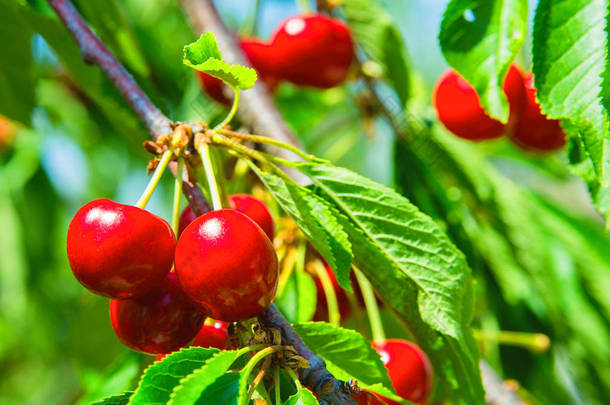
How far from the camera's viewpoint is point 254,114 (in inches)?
48.8

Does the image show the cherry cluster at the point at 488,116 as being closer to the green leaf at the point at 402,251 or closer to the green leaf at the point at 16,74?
the green leaf at the point at 402,251

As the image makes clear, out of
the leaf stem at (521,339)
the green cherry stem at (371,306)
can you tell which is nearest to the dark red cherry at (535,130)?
the leaf stem at (521,339)

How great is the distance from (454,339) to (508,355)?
698mm

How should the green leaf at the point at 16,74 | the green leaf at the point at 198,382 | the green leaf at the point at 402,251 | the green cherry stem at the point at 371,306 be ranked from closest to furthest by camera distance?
A: the green leaf at the point at 198,382, the green leaf at the point at 402,251, the green cherry stem at the point at 371,306, the green leaf at the point at 16,74

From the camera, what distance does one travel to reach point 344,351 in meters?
0.80

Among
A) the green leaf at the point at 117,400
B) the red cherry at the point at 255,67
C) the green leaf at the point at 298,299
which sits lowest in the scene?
the green leaf at the point at 298,299

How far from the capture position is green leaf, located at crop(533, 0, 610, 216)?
73 centimetres

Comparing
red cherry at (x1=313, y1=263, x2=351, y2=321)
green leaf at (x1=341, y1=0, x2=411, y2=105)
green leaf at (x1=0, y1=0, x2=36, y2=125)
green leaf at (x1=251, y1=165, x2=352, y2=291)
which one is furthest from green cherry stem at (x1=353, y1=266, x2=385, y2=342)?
green leaf at (x1=0, y1=0, x2=36, y2=125)

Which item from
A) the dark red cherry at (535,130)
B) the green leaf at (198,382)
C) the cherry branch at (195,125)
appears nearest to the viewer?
the green leaf at (198,382)

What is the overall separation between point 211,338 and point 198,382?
23 cm

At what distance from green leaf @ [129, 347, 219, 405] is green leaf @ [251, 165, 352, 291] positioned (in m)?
0.17

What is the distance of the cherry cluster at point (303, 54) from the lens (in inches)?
60.3

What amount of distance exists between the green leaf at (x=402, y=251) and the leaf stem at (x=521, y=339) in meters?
0.59

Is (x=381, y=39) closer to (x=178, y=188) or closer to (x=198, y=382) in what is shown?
(x=178, y=188)
